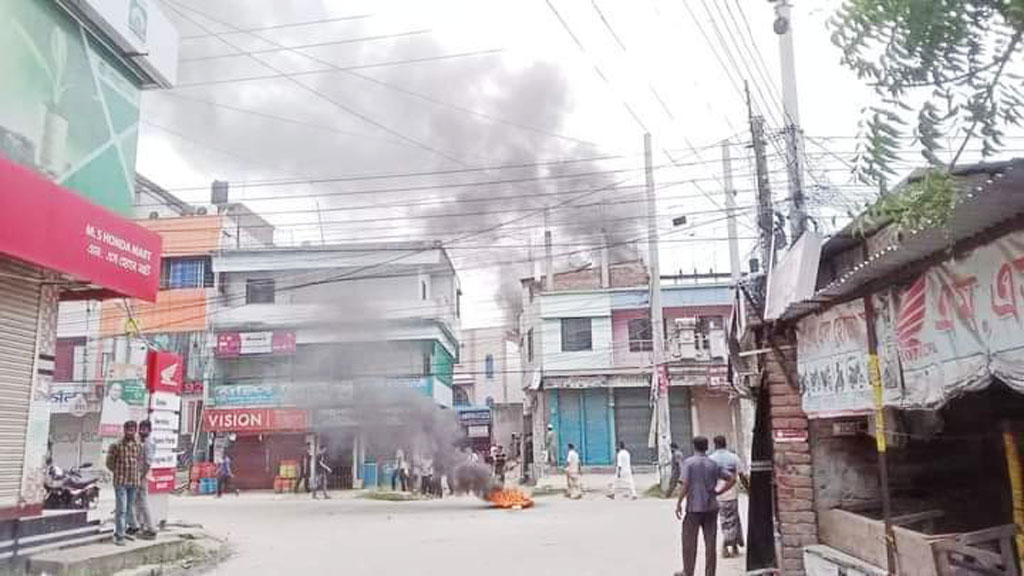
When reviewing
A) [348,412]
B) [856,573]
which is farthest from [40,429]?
[348,412]

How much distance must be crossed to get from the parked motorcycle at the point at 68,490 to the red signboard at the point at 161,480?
1729mm

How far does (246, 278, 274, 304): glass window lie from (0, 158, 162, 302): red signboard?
67.7 ft

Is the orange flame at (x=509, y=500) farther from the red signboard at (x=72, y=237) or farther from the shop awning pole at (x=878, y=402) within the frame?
the shop awning pole at (x=878, y=402)

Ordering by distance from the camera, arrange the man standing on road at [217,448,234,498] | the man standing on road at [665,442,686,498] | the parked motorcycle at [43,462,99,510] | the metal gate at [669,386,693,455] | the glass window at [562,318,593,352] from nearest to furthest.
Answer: the parked motorcycle at [43,462,99,510]
the man standing on road at [665,442,686,498]
the man standing on road at [217,448,234,498]
the metal gate at [669,386,693,455]
the glass window at [562,318,593,352]

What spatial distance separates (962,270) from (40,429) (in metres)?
9.80

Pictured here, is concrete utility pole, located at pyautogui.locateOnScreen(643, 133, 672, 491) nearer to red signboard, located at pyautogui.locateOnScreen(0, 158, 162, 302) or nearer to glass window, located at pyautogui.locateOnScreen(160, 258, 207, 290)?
red signboard, located at pyautogui.locateOnScreen(0, 158, 162, 302)

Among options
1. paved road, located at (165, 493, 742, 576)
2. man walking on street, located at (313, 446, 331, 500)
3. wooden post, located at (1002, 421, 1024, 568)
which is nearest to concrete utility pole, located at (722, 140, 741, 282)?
paved road, located at (165, 493, 742, 576)

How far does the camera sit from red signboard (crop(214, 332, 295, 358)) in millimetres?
28688

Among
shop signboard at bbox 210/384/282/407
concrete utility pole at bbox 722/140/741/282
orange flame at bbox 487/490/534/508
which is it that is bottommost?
orange flame at bbox 487/490/534/508

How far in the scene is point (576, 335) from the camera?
33438mm

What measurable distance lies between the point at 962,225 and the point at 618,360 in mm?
29298

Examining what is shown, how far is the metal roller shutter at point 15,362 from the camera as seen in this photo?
9008 millimetres

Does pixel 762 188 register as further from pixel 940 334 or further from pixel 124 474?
pixel 124 474

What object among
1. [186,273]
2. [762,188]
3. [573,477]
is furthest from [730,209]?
[186,273]
